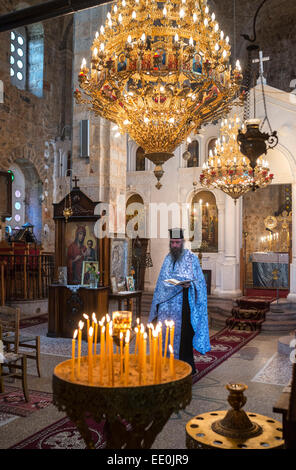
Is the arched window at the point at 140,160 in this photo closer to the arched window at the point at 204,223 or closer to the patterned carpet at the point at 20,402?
the arched window at the point at 204,223

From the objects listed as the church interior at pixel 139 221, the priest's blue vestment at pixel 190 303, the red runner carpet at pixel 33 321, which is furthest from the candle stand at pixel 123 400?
the red runner carpet at pixel 33 321

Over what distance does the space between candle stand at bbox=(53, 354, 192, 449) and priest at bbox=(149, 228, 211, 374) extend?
3.36 meters

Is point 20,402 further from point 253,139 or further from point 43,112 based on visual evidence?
point 43,112

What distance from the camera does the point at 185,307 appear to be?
6.30 m

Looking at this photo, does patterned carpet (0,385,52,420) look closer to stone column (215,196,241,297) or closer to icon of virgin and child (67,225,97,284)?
icon of virgin and child (67,225,97,284)

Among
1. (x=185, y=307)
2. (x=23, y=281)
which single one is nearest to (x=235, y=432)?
(x=185, y=307)

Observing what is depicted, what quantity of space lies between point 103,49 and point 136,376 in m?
3.25

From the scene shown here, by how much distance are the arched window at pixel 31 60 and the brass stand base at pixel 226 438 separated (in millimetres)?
17636

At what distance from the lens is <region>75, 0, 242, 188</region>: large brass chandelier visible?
4.50 meters

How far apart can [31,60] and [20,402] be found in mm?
16408

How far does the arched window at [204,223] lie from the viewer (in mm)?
14422

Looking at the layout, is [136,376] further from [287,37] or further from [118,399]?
Answer: [287,37]

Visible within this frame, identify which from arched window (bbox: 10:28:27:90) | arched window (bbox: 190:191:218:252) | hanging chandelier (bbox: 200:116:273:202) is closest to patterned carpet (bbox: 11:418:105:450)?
hanging chandelier (bbox: 200:116:273:202)
